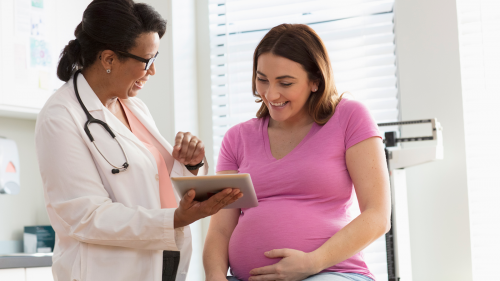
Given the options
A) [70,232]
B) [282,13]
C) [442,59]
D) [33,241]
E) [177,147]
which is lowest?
[33,241]

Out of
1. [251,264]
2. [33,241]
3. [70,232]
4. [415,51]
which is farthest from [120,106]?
Answer: [415,51]

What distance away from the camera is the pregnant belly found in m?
1.40

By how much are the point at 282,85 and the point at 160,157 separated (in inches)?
18.9

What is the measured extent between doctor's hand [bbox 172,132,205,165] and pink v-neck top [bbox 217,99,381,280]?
21cm

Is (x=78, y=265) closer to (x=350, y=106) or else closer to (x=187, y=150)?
(x=187, y=150)

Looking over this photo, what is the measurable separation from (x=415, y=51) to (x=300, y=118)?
122cm

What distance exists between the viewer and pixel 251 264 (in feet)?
4.72

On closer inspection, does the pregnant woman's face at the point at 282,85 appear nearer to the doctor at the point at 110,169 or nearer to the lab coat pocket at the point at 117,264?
the doctor at the point at 110,169

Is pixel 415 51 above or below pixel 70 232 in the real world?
above

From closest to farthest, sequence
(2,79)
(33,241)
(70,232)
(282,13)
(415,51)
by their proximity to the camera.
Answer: (70,232)
(2,79)
(415,51)
(33,241)
(282,13)

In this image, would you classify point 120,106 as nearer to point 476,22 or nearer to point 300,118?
point 300,118

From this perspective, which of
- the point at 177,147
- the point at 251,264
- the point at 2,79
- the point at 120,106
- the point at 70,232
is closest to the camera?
the point at 70,232

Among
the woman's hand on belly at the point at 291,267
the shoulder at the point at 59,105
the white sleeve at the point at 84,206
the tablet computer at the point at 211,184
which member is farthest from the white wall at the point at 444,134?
the shoulder at the point at 59,105

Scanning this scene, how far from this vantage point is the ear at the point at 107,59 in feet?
4.88
